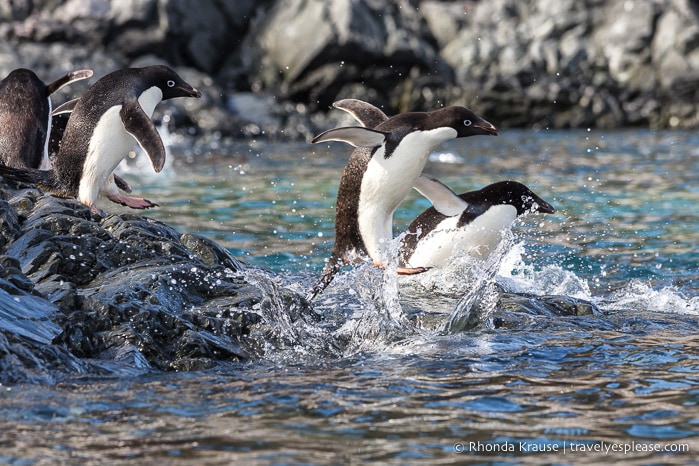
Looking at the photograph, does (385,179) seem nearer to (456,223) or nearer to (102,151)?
(456,223)

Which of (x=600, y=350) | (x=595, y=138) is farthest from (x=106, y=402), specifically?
(x=595, y=138)

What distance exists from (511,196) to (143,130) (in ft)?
8.87

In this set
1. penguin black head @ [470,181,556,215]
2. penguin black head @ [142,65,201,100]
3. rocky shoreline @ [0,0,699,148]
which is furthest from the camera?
rocky shoreline @ [0,0,699,148]

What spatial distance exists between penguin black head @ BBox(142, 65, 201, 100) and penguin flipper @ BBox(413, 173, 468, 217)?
164 cm

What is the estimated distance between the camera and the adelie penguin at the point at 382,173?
6.61 m

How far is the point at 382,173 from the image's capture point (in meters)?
6.60

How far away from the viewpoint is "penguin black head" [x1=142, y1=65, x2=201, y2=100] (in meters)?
6.95

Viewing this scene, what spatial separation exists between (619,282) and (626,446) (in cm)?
422

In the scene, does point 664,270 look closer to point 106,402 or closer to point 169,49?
point 106,402

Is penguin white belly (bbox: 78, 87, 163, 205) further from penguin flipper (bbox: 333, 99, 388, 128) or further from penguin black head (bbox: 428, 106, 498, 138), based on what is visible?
penguin black head (bbox: 428, 106, 498, 138)

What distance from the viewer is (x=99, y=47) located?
2375cm

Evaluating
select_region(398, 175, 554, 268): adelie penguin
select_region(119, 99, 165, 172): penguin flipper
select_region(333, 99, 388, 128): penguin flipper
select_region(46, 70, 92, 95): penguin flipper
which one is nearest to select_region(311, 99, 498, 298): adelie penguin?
select_region(333, 99, 388, 128): penguin flipper

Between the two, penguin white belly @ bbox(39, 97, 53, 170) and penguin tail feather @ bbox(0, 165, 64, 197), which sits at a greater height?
penguin white belly @ bbox(39, 97, 53, 170)

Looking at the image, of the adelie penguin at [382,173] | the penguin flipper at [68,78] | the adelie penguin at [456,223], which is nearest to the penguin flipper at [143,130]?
the penguin flipper at [68,78]
